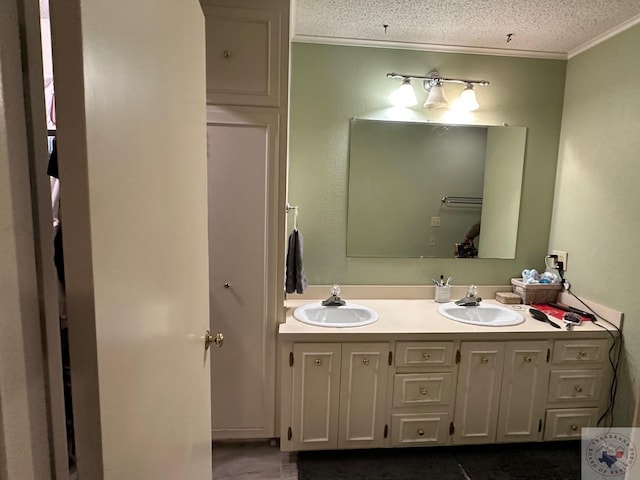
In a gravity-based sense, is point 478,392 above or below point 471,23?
below

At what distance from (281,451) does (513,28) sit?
2.65 metres

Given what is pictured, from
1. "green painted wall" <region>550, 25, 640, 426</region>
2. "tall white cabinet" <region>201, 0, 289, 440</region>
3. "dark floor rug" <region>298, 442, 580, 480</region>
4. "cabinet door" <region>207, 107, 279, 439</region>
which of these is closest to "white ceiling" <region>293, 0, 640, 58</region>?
"green painted wall" <region>550, 25, 640, 426</region>

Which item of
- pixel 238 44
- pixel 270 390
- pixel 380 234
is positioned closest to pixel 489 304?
pixel 380 234

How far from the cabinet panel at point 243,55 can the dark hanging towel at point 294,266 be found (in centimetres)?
73

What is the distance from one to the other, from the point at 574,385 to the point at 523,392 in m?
0.29

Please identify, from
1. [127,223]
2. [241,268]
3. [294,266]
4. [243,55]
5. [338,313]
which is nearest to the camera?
[127,223]

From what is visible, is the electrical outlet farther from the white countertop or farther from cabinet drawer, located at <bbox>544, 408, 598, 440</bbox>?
cabinet drawer, located at <bbox>544, 408, 598, 440</bbox>

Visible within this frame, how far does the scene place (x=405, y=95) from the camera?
6.72 ft

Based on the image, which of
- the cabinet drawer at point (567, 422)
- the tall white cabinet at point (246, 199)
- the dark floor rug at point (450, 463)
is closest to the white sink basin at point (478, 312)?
the cabinet drawer at point (567, 422)

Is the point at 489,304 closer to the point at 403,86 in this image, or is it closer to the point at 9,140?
the point at 403,86

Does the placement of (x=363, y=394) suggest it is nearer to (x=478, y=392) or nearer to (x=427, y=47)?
(x=478, y=392)

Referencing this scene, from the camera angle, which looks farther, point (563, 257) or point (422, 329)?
point (563, 257)

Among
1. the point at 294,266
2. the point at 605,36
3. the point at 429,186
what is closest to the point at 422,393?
the point at 294,266

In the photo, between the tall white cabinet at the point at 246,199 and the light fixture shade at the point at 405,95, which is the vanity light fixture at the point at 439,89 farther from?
the tall white cabinet at the point at 246,199
